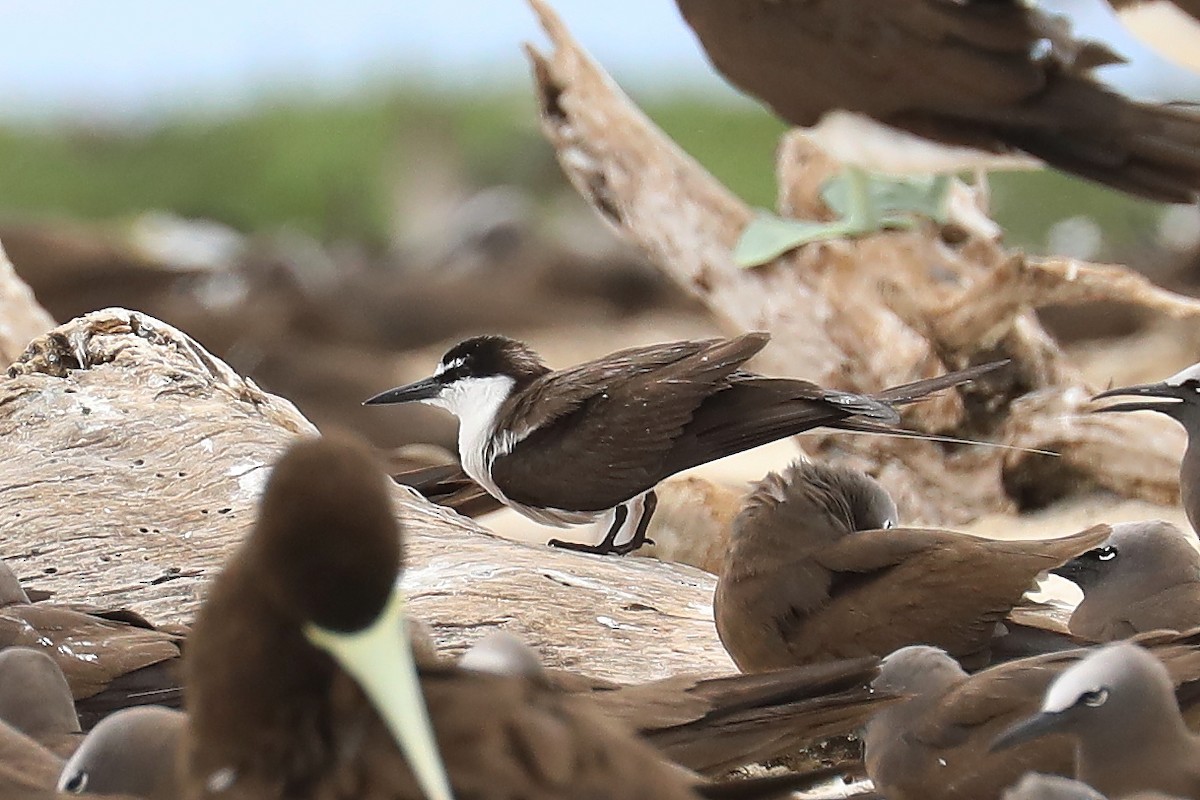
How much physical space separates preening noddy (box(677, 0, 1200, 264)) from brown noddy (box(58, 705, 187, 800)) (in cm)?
365

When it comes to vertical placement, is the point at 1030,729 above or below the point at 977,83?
below

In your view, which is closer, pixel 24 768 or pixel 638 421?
pixel 24 768

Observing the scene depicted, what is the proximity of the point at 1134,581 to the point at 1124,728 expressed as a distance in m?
1.15

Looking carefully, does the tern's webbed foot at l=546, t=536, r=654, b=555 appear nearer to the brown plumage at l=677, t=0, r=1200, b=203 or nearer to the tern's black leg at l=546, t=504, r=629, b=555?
the tern's black leg at l=546, t=504, r=629, b=555

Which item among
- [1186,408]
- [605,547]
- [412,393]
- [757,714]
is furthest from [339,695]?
[1186,408]

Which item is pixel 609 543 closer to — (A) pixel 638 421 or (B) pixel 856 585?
(A) pixel 638 421

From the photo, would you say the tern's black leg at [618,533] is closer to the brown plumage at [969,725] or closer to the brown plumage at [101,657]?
the brown plumage at [101,657]

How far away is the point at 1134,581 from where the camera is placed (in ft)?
12.7

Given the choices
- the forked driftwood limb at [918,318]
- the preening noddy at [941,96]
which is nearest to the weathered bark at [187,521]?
the forked driftwood limb at [918,318]

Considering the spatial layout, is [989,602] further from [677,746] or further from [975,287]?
[975,287]

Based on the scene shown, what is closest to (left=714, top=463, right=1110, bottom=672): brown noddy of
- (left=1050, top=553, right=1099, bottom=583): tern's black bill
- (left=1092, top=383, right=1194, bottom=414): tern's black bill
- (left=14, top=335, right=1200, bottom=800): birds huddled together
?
(left=14, top=335, right=1200, bottom=800): birds huddled together

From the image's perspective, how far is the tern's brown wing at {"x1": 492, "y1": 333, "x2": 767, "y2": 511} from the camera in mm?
4344

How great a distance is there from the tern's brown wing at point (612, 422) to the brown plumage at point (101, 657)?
120 cm

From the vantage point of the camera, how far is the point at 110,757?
107 inches
